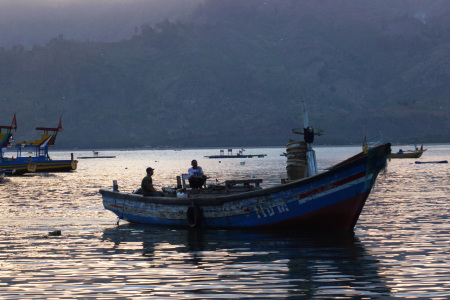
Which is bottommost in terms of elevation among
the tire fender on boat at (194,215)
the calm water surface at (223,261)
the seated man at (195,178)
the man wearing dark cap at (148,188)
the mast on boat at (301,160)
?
the calm water surface at (223,261)

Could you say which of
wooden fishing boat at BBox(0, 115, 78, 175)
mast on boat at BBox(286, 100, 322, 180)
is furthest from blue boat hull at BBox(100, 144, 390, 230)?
wooden fishing boat at BBox(0, 115, 78, 175)

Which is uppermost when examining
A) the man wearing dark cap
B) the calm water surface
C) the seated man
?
the seated man

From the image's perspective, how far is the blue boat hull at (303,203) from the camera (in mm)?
25891

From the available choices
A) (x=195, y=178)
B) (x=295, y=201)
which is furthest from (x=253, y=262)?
(x=195, y=178)

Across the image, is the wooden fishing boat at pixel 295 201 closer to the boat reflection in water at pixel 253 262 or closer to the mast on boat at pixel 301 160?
the mast on boat at pixel 301 160

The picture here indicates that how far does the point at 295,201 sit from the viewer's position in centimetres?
2648

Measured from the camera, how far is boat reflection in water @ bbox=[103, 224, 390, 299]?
17016mm

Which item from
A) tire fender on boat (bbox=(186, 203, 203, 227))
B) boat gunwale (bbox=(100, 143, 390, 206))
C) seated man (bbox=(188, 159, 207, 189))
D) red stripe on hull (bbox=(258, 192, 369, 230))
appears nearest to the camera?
boat gunwale (bbox=(100, 143, 390, 206))

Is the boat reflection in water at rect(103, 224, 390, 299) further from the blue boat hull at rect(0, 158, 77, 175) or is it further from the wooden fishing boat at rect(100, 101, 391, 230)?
the blue boat hull at rect(0, 158, 77, 175)

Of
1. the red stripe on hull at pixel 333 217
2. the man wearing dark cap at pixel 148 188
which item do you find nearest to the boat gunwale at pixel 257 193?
the man wearing dark cap at pixel 148 188

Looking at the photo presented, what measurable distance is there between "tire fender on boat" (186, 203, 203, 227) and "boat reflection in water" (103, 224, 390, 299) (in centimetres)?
40

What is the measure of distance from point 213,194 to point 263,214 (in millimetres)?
2953

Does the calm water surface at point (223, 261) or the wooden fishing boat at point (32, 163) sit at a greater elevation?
the wooden fishing boat at point (32, 163)

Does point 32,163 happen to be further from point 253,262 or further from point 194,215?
point 253,262
